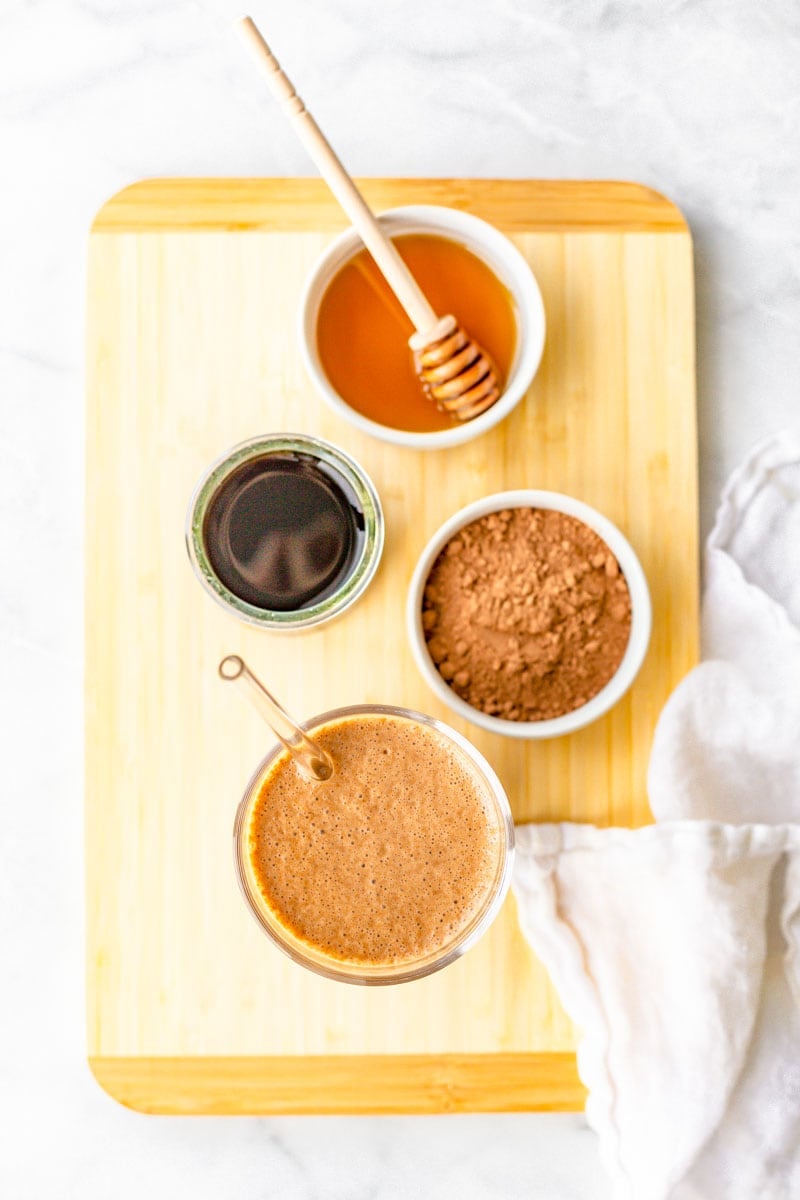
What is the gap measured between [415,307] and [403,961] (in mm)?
486

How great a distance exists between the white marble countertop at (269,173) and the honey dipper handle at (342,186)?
0.17 m

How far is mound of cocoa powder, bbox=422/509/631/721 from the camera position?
833 mm

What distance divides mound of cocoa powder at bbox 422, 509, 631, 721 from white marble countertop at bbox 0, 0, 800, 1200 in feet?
0.59

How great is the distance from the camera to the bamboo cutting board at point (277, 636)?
892mm

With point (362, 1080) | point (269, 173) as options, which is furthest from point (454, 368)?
point (362, 1080)

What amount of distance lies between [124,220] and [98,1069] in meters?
0.69

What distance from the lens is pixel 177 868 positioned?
90 centimetres

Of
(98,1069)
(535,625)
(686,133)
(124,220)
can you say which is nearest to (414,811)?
(535,625)

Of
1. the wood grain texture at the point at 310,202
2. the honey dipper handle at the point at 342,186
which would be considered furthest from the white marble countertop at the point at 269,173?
the honey dipper handle at the point at 342,186

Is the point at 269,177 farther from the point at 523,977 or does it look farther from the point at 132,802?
the point at 523,977

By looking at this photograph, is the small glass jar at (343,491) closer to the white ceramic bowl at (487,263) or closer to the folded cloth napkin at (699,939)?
the white ceramic bowl at (487,263)

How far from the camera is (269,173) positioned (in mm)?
959

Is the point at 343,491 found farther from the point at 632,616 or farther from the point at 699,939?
the point at 699,939

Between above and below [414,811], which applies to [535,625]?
above
